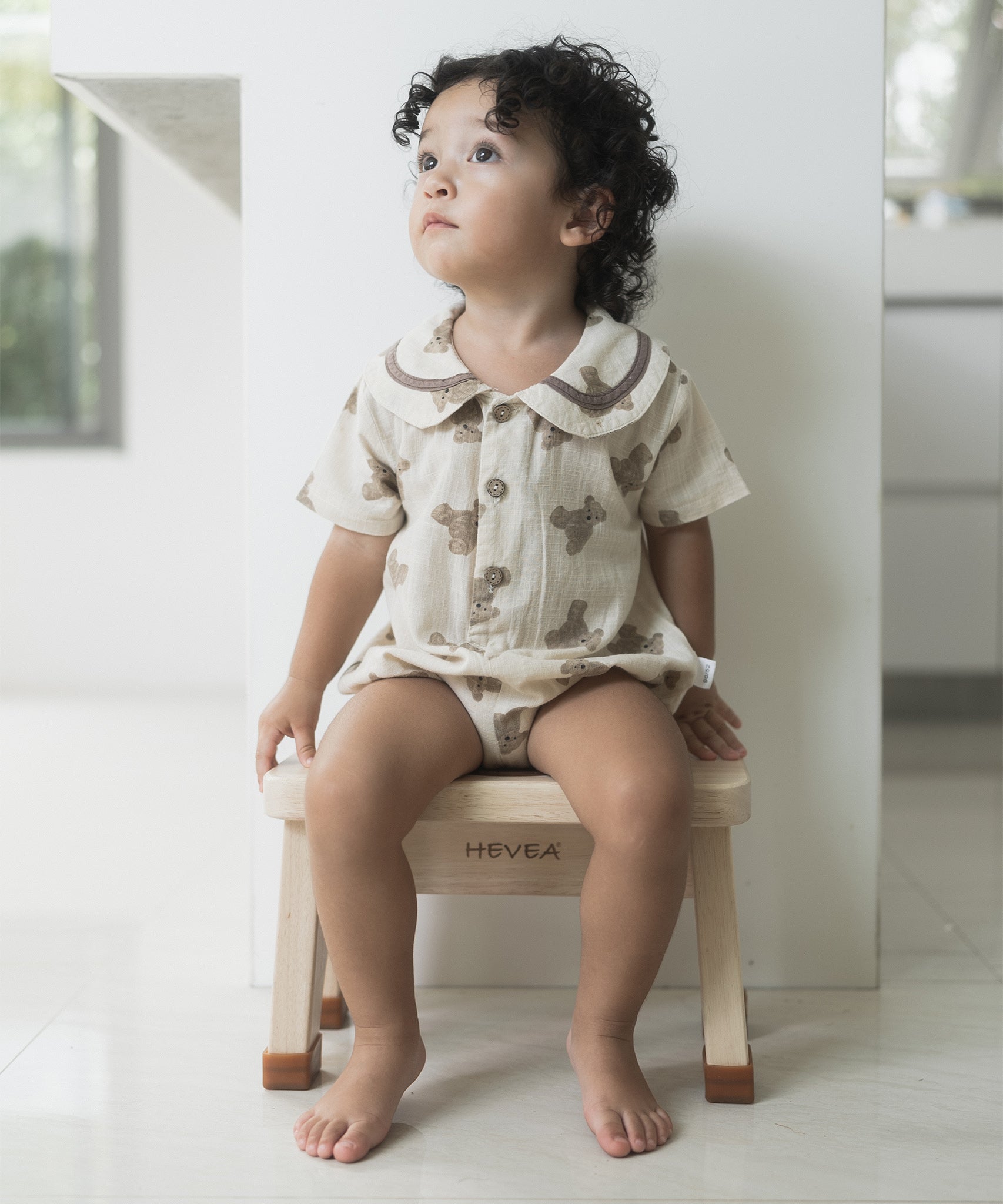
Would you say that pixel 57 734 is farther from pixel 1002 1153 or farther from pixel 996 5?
pixel 996 5

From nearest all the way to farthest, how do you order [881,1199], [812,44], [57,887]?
[881,1199]
[812,44]
[57,887]

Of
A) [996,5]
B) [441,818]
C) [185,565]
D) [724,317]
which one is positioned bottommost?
[441,818]

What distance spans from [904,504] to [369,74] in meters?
1.23

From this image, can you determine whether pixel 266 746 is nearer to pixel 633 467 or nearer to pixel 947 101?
pixel 633 467

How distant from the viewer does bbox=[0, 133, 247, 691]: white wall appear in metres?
2.47

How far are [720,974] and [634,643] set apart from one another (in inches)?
8.7

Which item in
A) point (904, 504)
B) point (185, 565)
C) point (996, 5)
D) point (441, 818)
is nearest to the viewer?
point (441, 818)

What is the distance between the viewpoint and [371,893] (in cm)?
71

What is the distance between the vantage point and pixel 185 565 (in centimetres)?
248

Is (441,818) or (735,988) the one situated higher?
(441,818)

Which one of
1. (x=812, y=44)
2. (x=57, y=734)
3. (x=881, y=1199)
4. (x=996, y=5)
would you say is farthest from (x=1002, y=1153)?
(x=996, y=5)

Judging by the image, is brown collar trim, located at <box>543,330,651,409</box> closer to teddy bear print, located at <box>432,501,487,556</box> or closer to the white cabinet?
teddy bear print, located at <box>432,501,487,556</box>

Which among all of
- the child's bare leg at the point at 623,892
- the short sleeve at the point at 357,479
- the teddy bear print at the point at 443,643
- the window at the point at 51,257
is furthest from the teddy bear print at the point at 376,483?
the window at the point at 51,257

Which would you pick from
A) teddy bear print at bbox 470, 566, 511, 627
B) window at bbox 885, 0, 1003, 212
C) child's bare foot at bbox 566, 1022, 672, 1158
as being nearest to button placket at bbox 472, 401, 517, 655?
teddy bear print at bbox 470, 566, 511, 627
